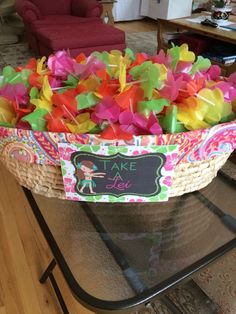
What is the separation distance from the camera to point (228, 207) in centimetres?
84

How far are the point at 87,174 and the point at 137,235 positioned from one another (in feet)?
0.84

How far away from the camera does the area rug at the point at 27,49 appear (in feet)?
10.6

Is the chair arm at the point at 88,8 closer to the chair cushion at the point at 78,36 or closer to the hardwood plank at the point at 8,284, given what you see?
the chair cushion at the point at 78,36

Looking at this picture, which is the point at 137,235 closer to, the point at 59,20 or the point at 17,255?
the point at 17,255

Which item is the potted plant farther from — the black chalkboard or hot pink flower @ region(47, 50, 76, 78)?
the black chalkboard

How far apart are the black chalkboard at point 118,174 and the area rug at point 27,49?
2804 mm

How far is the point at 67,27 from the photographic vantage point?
113 inches

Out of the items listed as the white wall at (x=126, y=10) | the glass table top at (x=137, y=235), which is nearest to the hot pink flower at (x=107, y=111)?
the glass table top at (x=137, y=235)

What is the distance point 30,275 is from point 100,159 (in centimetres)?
80

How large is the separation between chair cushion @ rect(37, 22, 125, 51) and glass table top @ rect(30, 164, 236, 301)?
6.79 ft

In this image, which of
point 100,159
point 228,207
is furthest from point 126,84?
point 228,207

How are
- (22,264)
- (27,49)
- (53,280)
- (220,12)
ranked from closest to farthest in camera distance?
(53,280) → (22,264) → (220,12) → (27,49)

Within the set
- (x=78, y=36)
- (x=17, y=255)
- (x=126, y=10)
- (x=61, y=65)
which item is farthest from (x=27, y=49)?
(x=61, y=65)

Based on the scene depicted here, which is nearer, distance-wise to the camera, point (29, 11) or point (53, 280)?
point (53, 280)
